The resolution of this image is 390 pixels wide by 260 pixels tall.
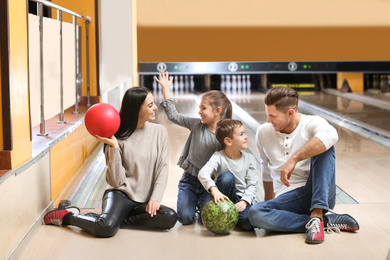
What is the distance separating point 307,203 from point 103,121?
89 cm

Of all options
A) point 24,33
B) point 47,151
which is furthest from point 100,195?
point 24,33

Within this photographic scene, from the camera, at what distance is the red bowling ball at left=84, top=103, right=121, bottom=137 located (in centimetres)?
225

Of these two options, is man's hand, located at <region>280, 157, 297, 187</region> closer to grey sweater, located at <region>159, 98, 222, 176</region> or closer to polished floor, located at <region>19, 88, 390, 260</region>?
polished floor, located at <region>19, 88, 390, 260</region>

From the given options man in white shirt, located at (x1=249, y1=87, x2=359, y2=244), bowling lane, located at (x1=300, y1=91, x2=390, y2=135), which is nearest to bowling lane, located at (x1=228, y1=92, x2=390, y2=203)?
bowling lane, located at (x1=300, y1=91, x2=390, y2=135)

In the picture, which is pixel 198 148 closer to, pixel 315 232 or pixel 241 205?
pixel 241 205

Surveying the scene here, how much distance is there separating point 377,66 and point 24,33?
5356 mm

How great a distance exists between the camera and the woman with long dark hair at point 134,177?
2.34 metres

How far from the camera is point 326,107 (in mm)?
6250

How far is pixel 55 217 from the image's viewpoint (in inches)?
94.2

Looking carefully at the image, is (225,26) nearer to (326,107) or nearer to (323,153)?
(326,107)

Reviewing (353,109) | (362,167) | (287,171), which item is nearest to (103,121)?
(287,171)

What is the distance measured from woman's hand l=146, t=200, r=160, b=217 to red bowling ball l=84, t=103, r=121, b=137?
330 millimetres

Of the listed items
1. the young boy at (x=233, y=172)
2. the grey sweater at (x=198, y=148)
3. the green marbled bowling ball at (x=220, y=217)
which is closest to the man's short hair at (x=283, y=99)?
the young boy at (x=233, y=172)

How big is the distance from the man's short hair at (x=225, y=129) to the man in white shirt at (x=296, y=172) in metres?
0.13
